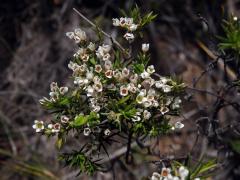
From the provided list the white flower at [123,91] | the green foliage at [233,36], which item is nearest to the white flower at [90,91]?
the white flower at [123,91]

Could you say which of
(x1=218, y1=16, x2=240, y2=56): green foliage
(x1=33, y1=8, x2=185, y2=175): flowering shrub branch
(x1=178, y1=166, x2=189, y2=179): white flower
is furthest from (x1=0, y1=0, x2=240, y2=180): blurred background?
(x1=178, y1=166, x2=189, y2=179): white flower

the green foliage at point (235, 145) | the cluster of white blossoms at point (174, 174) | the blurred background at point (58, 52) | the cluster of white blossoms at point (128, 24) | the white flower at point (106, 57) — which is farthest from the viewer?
the blurred background at point (58, 52)

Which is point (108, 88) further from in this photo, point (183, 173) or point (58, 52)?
point (58, 52)

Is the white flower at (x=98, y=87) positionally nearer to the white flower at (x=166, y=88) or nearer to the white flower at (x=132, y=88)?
the white flower at (x=132, y=88)

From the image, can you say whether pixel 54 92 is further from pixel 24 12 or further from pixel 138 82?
pixel 24 12

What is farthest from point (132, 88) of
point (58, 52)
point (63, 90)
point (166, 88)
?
point (58, 52)

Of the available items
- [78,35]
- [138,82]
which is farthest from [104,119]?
[78,35]

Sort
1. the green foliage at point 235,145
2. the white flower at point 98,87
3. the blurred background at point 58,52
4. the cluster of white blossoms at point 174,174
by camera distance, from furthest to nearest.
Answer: the blurred background at point 58,52, the green foliage at point 235,145, the white flower at point 98,87, the cluster of white blossoms at point 174,174

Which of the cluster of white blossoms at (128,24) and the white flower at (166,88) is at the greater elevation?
the cluster of white blossoms at (128,24)
